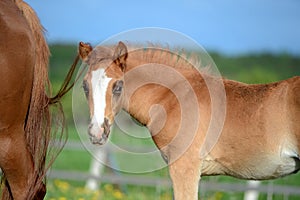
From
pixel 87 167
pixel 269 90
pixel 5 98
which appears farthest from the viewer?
pixel 87 167

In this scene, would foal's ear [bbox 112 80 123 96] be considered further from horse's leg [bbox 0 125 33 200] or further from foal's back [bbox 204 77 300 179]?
foal's back [bbox 204 77 300 179]

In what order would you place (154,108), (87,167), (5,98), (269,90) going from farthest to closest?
1. (87,167)
2. (154,108)
3. (269,90)
4. (5,98)

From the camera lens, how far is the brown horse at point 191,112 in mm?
4750

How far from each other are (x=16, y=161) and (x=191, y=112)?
5.22 feet

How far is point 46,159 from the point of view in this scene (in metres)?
5.21

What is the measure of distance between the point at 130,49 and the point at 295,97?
162 centimetres

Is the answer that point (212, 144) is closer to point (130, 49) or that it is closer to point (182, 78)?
point (182, 78)

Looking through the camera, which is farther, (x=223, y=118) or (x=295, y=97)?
(x=223, y=118)

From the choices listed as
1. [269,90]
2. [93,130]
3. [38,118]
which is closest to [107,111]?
[93,130]

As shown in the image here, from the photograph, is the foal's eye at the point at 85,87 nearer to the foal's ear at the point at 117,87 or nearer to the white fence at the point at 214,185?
the foal's ear at the point at 117,87

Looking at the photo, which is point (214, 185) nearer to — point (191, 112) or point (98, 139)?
point (191, 112)

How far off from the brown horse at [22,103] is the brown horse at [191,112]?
1.50ft

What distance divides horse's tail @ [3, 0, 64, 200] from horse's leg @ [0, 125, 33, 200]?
85 millimetres

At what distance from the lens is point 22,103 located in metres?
4.71
